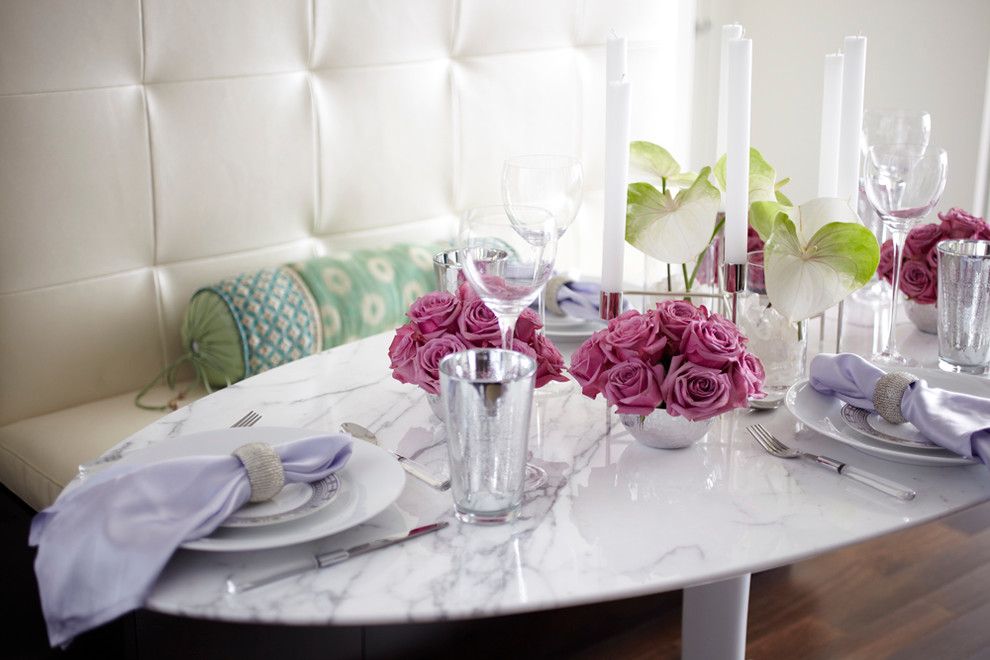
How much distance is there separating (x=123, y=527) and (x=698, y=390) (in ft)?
1.86

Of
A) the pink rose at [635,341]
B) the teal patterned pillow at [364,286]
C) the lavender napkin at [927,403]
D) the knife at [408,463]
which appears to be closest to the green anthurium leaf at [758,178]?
the lavender napkin at [927,403]

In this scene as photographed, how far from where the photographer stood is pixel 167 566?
823 millimetres

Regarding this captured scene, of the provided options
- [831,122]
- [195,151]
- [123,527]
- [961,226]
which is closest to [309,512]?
[123,527]

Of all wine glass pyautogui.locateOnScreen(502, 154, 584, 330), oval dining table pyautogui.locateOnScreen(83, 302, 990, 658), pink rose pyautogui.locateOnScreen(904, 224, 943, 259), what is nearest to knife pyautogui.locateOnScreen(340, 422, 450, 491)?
oval dining table pyautogui.locateOnScreen(83, 302, 990, 658)

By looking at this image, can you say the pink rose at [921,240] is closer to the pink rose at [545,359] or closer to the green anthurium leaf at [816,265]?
the green anthurium leaf at [816,265]

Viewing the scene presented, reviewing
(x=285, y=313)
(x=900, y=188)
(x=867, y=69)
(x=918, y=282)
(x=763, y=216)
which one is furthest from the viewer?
(x=867, y=69)

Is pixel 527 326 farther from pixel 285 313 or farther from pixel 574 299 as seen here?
pixel 285 313

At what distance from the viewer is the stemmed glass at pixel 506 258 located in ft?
3.05

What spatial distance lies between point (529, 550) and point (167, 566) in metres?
0.32

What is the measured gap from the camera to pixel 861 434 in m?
1.07

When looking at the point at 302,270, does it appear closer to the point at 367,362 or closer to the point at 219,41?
the point at 219,41

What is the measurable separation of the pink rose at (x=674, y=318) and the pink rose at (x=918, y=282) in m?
0.63

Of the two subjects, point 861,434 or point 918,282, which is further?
point 918,282

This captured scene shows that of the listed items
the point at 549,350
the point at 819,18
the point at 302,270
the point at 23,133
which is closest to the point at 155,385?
the point at 302,270
